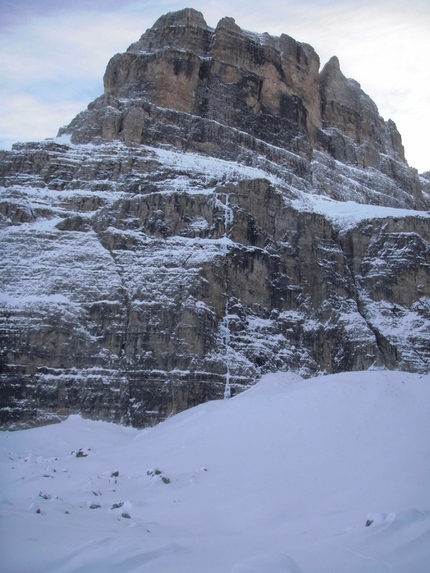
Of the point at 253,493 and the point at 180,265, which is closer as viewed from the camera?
the point at 253,493

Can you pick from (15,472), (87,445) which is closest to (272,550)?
(15,472)

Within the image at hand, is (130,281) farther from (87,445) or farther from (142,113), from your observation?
(142,113)

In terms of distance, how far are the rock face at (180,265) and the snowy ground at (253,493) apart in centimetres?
1075

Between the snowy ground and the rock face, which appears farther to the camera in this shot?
the rock face

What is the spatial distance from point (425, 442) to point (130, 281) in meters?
28.5

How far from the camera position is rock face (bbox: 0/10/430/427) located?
126 ft

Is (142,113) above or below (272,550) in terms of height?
above

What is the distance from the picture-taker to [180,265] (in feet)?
140

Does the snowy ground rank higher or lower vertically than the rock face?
lower

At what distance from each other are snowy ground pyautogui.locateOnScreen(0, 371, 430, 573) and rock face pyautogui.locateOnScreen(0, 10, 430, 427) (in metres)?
10.8

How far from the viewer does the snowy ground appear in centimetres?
950

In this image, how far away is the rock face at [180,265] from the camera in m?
38.3

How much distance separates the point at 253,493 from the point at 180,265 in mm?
28300

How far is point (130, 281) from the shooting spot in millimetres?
41875
